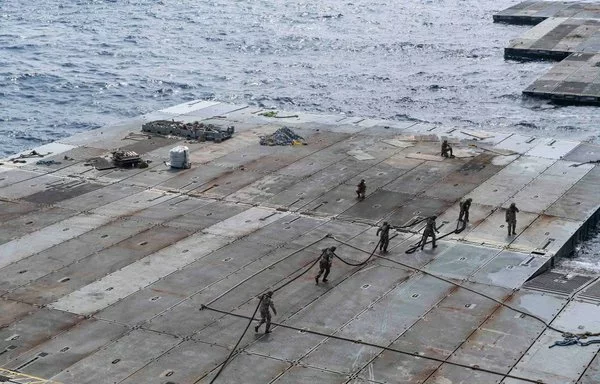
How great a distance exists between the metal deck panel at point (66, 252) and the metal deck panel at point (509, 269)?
787 inches

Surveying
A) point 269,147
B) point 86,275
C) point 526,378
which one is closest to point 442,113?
point 269,147

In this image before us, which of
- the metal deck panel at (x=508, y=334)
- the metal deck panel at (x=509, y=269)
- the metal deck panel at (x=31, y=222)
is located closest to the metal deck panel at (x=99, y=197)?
the metal deck panel at (x=31, y=222)

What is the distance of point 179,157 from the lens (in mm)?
74562

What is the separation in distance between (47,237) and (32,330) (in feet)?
42.0

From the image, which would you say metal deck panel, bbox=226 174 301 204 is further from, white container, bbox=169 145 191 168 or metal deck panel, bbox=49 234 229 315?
metal deck panel, bbox=49 234 229 315

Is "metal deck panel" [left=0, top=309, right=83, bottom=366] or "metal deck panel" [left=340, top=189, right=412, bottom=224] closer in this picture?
"metal deck panel" [left=0, top=309, right=83, bottom=366]

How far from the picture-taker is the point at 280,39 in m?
148

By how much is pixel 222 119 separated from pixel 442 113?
26.6 meters

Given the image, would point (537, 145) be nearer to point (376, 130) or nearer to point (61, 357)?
point (376, 130)

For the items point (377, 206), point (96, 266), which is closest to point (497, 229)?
point (377, 206)

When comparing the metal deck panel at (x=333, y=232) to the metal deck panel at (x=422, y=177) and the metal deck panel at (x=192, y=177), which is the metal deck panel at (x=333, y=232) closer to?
the metal deck panel at (x=422, y=177)

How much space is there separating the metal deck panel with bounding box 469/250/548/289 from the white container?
25376mm

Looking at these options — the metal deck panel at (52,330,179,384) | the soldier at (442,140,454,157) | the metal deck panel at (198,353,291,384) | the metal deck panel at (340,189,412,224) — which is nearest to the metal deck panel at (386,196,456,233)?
the metal deck panel at (340,189,412,224)

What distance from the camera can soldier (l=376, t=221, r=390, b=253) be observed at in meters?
57.5
